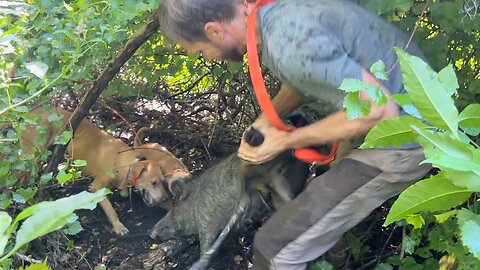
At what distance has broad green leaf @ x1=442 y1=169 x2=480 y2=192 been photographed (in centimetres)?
114

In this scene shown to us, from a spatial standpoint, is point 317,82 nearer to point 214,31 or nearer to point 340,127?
point 340,127

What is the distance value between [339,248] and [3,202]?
1638 millimetres

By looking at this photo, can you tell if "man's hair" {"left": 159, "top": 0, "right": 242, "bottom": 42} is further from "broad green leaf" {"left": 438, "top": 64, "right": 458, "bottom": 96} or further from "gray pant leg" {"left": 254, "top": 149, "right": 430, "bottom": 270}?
"broad green leaf" {"left": 438, "top": 64, "right": 458, "bottom": 96}

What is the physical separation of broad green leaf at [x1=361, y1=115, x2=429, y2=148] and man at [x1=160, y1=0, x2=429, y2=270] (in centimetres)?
84

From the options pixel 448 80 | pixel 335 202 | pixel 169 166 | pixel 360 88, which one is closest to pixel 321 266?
pixel 335 202

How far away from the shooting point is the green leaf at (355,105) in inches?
70.0

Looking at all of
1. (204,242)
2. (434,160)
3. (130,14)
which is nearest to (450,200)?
(434,160)

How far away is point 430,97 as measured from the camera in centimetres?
122

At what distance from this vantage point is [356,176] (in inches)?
108

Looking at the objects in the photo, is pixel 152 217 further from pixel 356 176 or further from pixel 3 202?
pixel 356 176

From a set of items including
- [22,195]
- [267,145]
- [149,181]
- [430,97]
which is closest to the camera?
[430,97]

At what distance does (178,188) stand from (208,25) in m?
1.71

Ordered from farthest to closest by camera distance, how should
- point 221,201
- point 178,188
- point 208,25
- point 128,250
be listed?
point 178,188 → point 128,250 → point 221,201 → point 208,25

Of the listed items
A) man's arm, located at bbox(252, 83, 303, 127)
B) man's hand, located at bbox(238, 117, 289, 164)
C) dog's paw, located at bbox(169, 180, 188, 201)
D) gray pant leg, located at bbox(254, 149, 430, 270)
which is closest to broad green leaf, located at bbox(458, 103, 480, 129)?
gray pant leg, located at bbox(254, 149, 430, 270)
